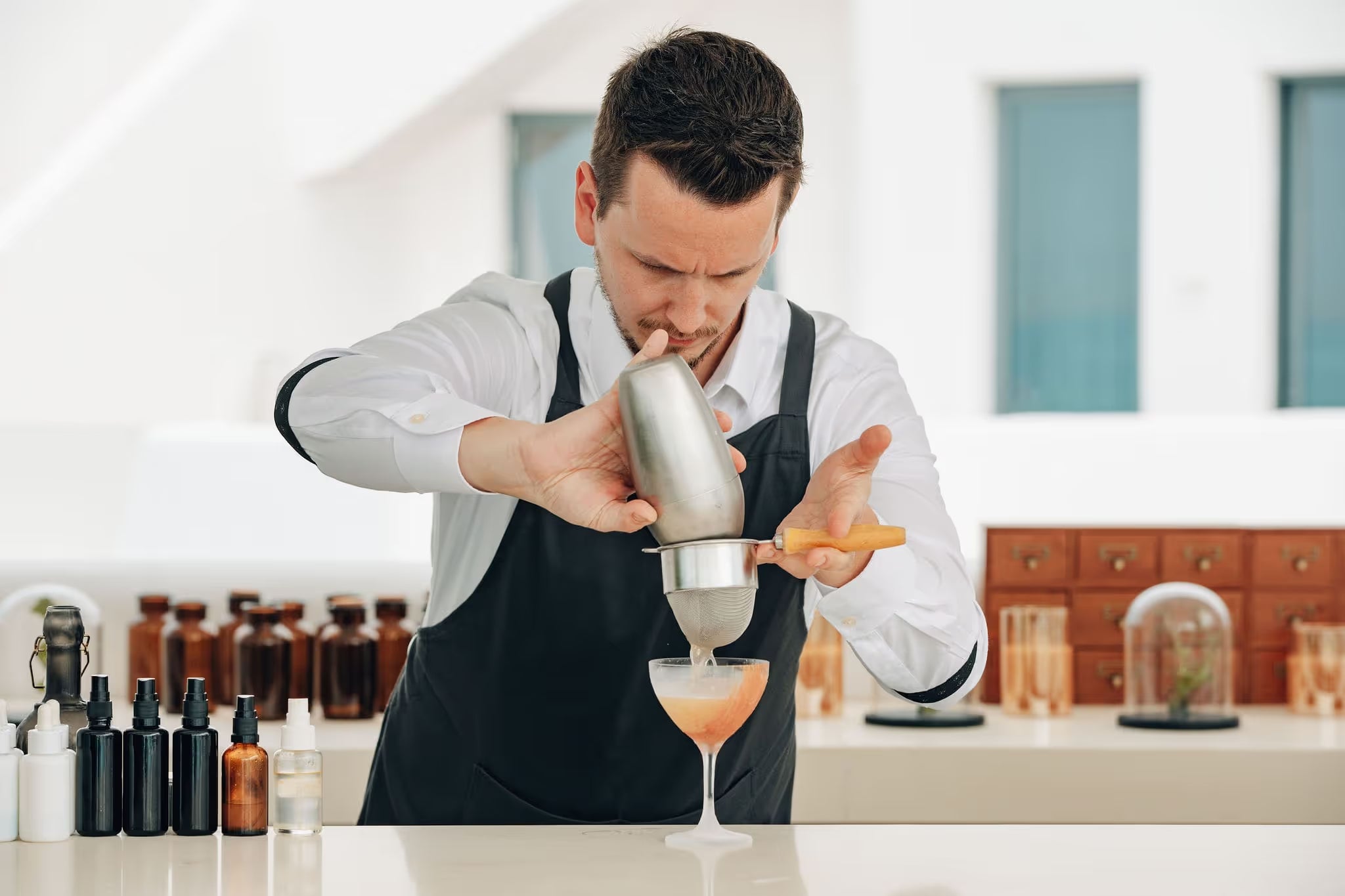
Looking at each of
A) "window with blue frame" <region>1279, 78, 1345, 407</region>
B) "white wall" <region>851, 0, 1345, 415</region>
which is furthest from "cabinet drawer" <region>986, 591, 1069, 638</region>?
"window with blue frame" <region>1279, 78, 1345, 407</region>

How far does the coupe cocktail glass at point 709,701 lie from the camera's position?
4.43 ft

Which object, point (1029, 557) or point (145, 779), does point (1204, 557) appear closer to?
point (1029, 557)

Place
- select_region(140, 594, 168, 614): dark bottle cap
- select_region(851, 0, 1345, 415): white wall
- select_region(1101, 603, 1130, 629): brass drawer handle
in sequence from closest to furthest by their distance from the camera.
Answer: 1. select_region(140, 594, 168, 614): dark bottle cap
2. select_region(1101, 603, 1130, 629): brass drawer handle
3. select_region(851, 0, 1345, 415): white wall

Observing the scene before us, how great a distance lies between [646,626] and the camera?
169 centimetres

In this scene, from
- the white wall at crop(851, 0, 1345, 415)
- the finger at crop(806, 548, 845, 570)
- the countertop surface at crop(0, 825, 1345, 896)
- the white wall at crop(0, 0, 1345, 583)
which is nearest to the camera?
the countertop surface at crop(0, 825, 1345, 896)

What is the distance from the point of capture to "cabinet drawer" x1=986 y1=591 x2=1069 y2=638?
3.14 m

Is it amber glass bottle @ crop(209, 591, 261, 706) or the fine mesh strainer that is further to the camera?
amber glass bottle @ crop(209, 591, 261, 706)

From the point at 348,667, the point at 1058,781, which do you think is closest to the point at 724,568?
the point at 1058,781

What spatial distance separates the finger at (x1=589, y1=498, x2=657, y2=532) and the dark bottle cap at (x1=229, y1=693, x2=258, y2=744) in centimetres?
37

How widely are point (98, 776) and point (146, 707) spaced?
76 millimetres

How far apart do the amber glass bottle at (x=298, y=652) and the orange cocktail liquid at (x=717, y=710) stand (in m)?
1.80

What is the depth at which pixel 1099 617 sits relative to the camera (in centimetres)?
315

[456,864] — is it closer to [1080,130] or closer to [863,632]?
[863,632]

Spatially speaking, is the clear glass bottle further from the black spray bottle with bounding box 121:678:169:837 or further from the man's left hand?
the man's left hand
